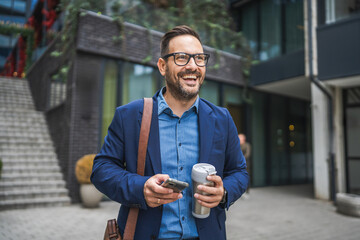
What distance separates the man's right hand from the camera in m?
1.31

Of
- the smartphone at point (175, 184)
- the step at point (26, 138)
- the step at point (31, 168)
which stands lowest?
the step at point (31, 168)

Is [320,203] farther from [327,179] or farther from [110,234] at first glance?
[110,234]

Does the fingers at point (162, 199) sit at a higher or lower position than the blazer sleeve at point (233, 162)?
lower

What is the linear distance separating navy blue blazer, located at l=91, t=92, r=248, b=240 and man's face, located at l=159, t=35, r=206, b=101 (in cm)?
16

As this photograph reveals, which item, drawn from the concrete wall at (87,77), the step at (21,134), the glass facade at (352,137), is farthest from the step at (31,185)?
the glass facade at (352,137)

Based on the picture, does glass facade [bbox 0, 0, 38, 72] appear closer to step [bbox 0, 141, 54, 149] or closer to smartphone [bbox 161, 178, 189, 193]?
step [bbox 0, 141, 54, 149]

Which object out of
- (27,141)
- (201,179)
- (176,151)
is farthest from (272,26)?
(201,179)

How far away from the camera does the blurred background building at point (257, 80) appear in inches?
310

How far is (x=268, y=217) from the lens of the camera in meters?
6.71

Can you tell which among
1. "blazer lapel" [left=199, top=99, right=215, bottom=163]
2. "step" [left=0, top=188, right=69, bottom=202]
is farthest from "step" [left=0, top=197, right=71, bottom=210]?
"blazer lapel" [left=199, top=99, right=215, bottom=163]

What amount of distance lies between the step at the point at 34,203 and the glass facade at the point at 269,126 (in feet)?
12.2

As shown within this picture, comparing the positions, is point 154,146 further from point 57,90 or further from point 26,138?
point 26,138

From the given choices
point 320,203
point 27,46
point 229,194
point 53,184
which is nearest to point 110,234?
point 229,194

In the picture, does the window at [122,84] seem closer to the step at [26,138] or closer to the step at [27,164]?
the step at [27,164]
